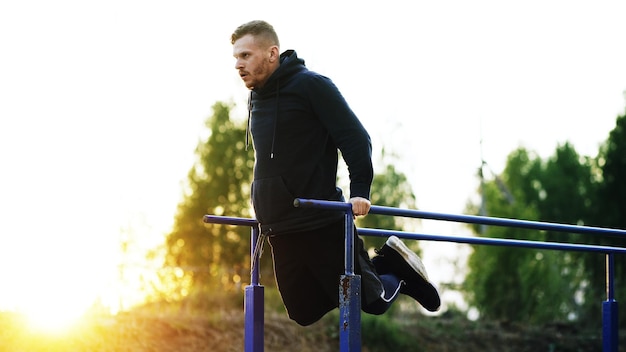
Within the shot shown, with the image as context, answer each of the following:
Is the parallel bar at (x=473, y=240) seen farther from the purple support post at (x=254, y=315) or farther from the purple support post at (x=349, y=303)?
the purple support post at (x=349, y=303)

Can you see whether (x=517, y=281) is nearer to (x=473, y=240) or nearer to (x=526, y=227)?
(x=473, y=240)

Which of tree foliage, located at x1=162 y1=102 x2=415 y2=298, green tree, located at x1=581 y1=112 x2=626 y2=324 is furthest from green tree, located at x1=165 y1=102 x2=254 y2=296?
green tree, located at x1=581 y1=112 x2=626 y2=324

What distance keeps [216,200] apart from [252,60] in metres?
19.4

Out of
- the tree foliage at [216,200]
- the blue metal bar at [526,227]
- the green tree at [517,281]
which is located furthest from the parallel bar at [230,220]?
the tree foliage at [216,200]

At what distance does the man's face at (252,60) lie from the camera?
3.28 m

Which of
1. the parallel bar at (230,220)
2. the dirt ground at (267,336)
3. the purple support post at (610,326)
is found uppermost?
the parallel bar at (230,220)

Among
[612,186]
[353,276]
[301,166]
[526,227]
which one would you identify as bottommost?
[353,276]

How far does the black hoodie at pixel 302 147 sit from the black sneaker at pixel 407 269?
1.05 ft

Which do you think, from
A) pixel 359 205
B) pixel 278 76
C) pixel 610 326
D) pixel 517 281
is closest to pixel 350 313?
pixel 359 205

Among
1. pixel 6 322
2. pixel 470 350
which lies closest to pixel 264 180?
pixel 6 322

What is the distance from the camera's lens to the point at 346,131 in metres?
3.23

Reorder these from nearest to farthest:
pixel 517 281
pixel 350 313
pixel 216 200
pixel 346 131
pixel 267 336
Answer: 1. pixel 350 313
2. pixel 346 131
3. pixel 267 336
4. pixel 517 281
5. pixel 216 200

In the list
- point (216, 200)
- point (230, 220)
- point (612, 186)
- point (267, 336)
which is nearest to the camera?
point (230, 220)

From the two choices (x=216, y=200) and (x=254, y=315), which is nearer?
(x=254, y=315)
